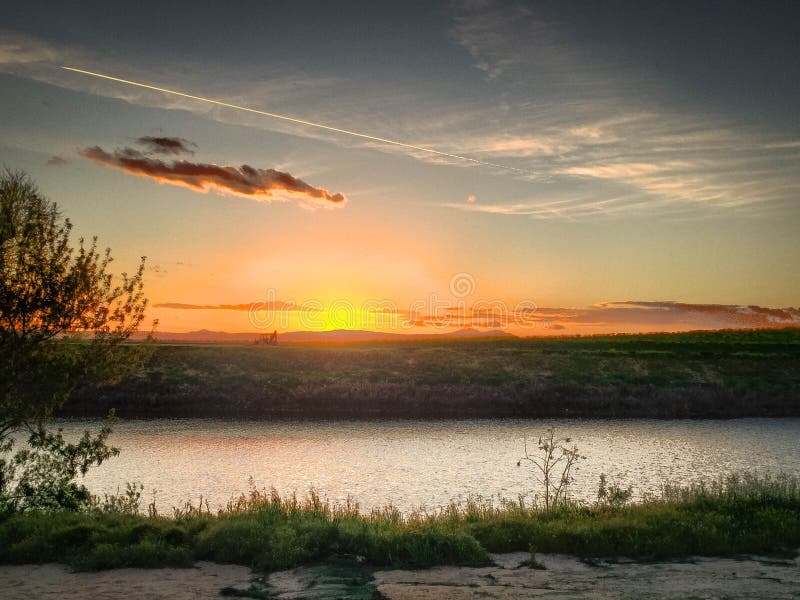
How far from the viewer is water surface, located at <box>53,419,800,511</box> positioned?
2766 centimetres

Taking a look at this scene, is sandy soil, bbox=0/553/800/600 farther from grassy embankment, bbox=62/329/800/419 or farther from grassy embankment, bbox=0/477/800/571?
grassy embankment, bbox=62/329/800/419

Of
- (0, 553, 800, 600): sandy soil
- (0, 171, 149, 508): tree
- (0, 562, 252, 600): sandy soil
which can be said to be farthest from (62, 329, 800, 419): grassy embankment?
(0, 553, 800, 600): sandy soil

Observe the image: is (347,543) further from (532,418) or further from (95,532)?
(532,418)

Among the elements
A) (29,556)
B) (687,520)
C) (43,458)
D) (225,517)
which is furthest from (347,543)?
(43,458)

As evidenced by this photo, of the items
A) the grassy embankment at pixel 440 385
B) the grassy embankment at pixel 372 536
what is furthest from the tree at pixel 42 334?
the grassy embankment at pixel 440 385

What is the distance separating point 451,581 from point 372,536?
2.51 meters

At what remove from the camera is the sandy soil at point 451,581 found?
11.3 meters

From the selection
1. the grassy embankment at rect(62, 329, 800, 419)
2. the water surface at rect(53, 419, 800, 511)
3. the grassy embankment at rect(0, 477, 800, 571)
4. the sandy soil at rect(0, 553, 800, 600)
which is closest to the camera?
the sandy soil at rect(0, 553, 800, 600)

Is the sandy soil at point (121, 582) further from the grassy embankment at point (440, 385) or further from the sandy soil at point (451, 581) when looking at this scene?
the grassy embankment at point (440, 385)

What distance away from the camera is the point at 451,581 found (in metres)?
12.1

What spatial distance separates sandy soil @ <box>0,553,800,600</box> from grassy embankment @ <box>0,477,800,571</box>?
0.47 meters

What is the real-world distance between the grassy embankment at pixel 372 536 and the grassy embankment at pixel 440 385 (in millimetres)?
43657

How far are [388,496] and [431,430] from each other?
78.2 ft

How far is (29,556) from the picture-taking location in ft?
45.0
